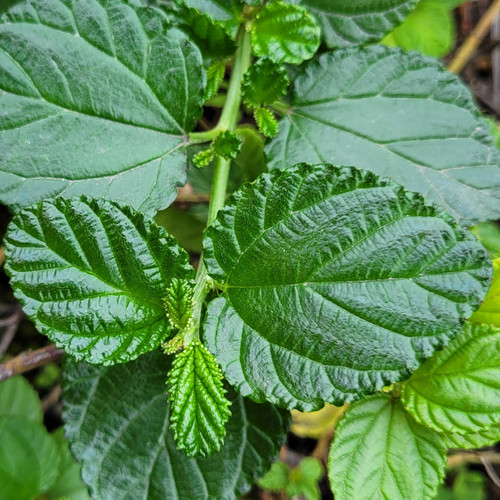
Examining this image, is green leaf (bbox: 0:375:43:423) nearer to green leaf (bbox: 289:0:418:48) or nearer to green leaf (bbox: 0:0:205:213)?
green leaf (bbox: 0:0:205:213)

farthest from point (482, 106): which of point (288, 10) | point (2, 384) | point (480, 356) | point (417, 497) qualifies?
point (2, 384)

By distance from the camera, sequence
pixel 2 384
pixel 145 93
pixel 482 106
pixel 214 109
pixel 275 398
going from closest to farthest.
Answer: pixel 275 398, pixel 145 93, pixel 2 384, pixel 214 109, pixel 482 106

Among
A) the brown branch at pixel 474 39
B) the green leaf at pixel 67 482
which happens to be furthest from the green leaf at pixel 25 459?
the brown branch at pixel 474 39

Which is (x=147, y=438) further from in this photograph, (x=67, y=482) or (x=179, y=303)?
(x=67, y=482)

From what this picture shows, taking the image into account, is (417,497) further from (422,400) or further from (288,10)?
(288,10)

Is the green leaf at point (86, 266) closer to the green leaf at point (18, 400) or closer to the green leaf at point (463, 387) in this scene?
the green leaf at point (463, 387)

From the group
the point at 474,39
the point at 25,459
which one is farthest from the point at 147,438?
the point at 474,39
